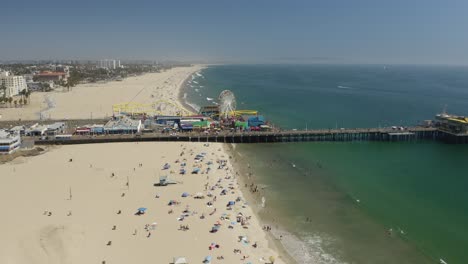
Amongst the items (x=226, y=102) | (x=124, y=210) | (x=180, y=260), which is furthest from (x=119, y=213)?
(x=226, y=102)

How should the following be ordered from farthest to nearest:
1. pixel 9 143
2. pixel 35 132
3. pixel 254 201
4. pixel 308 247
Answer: pixel 35 132 → pixel 9 143 → pixel 254 201 → pixel 308 247

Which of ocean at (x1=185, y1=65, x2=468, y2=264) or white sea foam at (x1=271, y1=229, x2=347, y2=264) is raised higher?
ocean at (x1=185, y1=65, x2=468, y2=264)

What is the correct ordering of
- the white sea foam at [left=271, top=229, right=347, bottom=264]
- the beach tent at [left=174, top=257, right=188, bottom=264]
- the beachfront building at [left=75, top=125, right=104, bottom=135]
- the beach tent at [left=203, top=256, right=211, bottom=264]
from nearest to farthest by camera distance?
the beach tent at [left=174, top=257, right=188, bottom=264], the beach tent at [left=203, top=256, right=211, bottom=264], the white sea foam at [left=271, top=229, right=347, bottom=264], the beachfront building at [left=75, top=125, right=104, bottom=135]

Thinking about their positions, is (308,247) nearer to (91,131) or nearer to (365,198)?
(365,198)

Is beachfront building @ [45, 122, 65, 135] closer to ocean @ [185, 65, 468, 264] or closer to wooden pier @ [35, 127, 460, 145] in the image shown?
wooden pier @ [35, 127, 460, 145]

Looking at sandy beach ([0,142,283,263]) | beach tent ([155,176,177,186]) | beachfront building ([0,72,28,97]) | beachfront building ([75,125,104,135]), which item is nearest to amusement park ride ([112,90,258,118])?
beachfront building ([75,125,104,135])

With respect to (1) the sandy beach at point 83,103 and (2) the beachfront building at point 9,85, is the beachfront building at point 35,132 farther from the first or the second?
(2) the beachfront building at point 9,85
